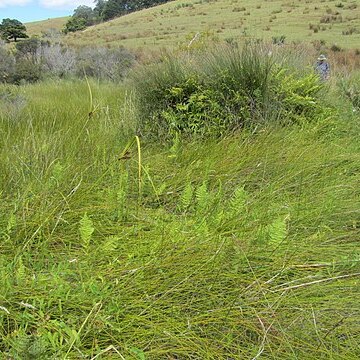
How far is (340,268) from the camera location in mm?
1640

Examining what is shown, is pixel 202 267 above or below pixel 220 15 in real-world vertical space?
below

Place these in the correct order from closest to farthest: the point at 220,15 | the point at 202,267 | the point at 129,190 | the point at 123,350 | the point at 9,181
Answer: the point at 123,350 → the point at 202,267 → the point at 9,181 → the point at 129,190 → the point at 220,15

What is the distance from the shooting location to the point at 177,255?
1.57 meters

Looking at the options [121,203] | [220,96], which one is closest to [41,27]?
[220,96]

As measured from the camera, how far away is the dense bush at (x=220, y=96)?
3.45 m

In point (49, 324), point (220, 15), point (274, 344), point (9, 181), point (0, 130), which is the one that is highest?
point (220, 15)

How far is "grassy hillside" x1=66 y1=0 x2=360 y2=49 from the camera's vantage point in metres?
22.5

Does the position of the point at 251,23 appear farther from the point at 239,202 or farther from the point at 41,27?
the point at 41,27

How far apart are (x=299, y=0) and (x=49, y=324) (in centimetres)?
4158

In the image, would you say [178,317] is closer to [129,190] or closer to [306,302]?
[306,302]

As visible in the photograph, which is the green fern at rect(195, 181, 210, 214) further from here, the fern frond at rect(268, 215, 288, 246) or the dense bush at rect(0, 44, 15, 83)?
the dense bush at rect(0, 44, 15, 83)

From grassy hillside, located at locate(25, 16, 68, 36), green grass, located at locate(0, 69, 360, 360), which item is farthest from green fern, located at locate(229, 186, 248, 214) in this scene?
grassy hillside, located at locate(25, 16, 68, 36)

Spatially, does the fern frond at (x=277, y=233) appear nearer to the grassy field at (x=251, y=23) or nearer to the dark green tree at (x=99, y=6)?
the grassy field at (x=251, y=23)

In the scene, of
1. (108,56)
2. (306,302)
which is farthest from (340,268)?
(108,56)
